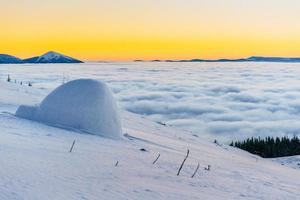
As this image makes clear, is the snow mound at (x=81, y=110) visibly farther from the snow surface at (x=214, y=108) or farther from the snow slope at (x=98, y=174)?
the snow surface at (x=214, y=108)

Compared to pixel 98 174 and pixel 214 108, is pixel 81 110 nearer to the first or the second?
pixel 98 174

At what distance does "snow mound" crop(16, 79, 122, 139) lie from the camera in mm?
8750

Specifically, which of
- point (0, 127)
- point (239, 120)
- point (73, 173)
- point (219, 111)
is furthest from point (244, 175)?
point (219, 111)

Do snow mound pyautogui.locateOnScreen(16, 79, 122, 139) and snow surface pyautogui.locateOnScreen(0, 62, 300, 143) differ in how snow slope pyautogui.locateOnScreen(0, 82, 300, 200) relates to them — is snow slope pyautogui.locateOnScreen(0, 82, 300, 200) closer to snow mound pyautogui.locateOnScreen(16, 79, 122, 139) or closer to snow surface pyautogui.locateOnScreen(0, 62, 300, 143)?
snow mound pyautogui.locateOnScreen(16, 79, 122, 139)

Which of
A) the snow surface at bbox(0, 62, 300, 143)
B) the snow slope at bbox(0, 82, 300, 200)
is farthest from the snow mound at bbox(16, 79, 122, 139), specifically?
the snow surface at bbox(0, 62, 300, 143)

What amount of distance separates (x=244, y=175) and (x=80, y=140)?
2.73 meters

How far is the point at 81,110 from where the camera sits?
A: 8773mm

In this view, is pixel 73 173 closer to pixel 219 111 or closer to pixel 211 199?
pixel 211 199

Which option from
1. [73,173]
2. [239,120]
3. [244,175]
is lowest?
[239,120]

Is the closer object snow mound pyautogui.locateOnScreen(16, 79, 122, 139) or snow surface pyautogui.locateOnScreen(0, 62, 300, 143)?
snow mound pyautogui.locateOnScreen(16, 79, 122, 139)

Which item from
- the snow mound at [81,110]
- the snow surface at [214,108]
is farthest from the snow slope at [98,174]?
the snow surface at [214,108]

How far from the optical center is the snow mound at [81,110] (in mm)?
8750

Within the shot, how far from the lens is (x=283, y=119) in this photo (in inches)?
4058

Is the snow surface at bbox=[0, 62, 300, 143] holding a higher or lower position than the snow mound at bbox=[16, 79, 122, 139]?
lower
